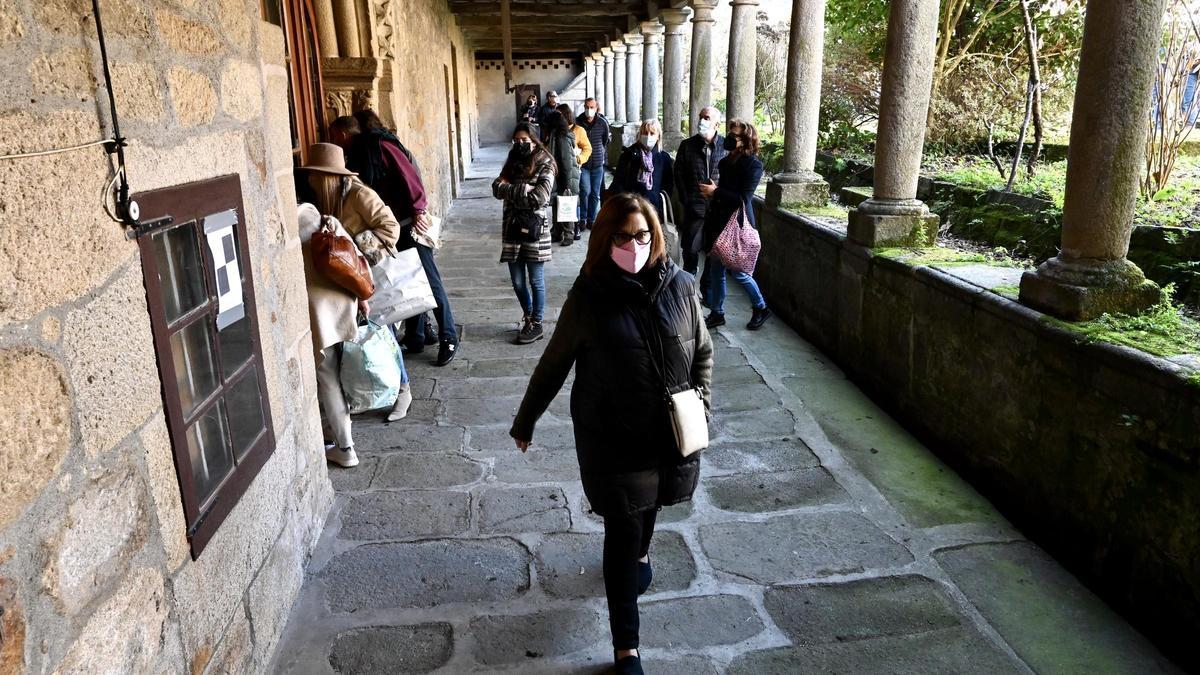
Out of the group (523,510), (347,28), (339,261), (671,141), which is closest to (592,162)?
(671,141)

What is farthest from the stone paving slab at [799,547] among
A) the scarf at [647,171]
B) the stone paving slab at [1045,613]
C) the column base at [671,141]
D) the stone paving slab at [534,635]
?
the column base at [671,141]

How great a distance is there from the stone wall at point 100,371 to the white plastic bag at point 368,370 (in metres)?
1.36

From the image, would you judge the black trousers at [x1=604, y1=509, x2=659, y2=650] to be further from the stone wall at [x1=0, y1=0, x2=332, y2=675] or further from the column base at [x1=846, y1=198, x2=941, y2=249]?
the column base at [x1=846, y1=198, x2=941, y2=249]

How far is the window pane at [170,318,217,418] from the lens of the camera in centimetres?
194

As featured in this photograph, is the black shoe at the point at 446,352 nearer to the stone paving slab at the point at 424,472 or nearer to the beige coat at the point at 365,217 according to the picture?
the beige coat at the point at 365,217

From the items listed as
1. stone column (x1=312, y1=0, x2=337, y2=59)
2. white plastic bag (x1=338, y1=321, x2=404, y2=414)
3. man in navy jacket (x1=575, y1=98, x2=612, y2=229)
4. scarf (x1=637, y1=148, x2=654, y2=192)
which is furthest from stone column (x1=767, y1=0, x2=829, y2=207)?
white plastic bag (x1=338, y1=321, x2=404, y2=414)

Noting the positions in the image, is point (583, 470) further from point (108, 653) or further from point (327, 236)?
point (327, 236)

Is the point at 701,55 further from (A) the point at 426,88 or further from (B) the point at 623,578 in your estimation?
(B) the point at 623,578

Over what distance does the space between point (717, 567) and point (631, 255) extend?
1.27 m

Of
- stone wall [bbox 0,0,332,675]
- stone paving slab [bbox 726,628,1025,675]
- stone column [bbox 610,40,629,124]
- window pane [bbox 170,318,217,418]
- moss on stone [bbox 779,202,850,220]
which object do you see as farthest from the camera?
stone column [bbox 610,40,629,124]

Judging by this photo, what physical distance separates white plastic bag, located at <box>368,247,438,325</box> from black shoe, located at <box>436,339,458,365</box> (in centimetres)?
89

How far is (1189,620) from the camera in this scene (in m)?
2.37

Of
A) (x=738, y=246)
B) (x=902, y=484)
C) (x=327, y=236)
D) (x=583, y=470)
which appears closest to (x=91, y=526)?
(x=583, y=470)

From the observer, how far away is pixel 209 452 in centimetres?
207
